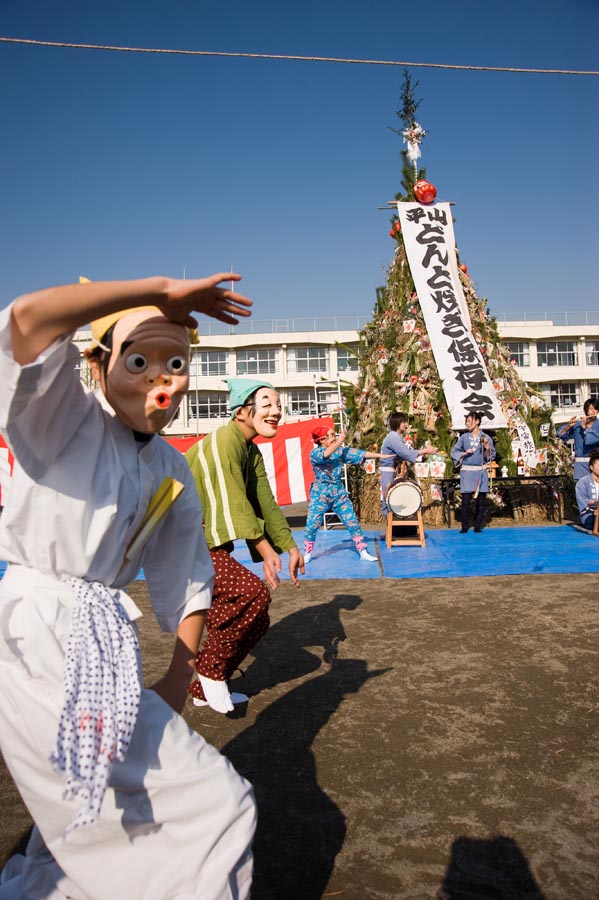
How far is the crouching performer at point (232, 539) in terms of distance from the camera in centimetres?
358

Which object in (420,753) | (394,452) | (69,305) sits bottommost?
(420,753)

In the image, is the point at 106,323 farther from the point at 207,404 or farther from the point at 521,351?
the point at 521,351

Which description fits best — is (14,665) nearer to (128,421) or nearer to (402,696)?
(128,421)

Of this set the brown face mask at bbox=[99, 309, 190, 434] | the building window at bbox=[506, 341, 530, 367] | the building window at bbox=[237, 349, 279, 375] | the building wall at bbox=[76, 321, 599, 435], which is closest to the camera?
the brown face mask at bbox=[99, 309, 190, 434]

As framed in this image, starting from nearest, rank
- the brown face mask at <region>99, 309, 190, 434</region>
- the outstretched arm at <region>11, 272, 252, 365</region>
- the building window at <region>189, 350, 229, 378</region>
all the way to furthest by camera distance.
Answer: the outstretched arm at <region>11, 272, 252, 365</region>
the brown face mask at <region>99, 309, 190, 434</region>
the building window at <region>189, 350, 229, 378</region>

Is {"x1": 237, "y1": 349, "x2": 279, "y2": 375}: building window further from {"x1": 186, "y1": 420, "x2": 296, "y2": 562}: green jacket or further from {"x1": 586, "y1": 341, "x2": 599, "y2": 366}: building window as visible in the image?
{"x1": 186, "y1": 420, "x2": 296, "y2": 562}: green jacket

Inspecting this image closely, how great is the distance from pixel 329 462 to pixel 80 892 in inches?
271

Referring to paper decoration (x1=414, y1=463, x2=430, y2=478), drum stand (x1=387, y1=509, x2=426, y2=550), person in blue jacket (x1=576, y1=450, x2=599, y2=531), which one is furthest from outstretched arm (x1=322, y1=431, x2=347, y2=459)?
person in blue jacket (x1=576, y1=450, x2=599, y2=531)

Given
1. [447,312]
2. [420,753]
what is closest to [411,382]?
[447,312]

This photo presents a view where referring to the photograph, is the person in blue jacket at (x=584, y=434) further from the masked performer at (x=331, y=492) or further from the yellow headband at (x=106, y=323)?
the yellow headband at (x=106, y=323)

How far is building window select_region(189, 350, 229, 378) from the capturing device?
1604 inches

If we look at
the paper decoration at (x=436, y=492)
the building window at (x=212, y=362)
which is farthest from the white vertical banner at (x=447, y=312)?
the building window at (x=212, y=362)

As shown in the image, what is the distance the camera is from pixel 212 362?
4100 cm

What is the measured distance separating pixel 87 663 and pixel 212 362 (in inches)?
1589
